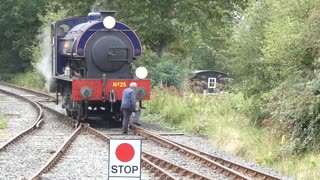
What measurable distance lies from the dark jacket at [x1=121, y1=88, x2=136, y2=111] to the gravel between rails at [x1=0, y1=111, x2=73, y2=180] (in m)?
1.78

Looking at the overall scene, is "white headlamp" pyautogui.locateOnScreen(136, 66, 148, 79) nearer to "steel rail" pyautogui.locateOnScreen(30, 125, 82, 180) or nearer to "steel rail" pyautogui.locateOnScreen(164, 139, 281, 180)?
"steel rail" pyautogui.locateOnScreen(30, 125, 82, 180)

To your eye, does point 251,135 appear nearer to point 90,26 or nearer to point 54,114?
point 90,26

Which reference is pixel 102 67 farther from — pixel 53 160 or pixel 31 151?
pixel 53 160

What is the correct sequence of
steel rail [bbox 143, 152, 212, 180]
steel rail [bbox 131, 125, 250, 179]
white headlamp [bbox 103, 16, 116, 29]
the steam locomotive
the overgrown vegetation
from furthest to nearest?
white headlamp [bbox 103, 16, 116, 29] < the steam locomotive < the overgrown vegetation < steel rail [bbox 131, 125, 250, 179] < steel rail [bbox 143, 152, 212, 180]

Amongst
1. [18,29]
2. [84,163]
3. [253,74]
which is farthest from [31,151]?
[18,29]

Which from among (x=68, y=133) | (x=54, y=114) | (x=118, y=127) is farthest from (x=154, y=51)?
(x=68, y=133)

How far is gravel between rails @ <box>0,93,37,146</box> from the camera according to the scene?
55.6 ft

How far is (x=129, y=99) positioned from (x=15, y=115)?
7.29 m

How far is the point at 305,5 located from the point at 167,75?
12402 millimetres

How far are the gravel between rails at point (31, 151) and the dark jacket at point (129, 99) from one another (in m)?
1.78

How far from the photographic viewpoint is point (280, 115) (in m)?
13.5

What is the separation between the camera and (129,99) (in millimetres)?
16469

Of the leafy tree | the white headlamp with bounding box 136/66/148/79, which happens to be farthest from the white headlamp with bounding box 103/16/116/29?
the leafy tree

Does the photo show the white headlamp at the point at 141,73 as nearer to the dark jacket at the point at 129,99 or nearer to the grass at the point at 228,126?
the dark jacket at the point at 129,99
